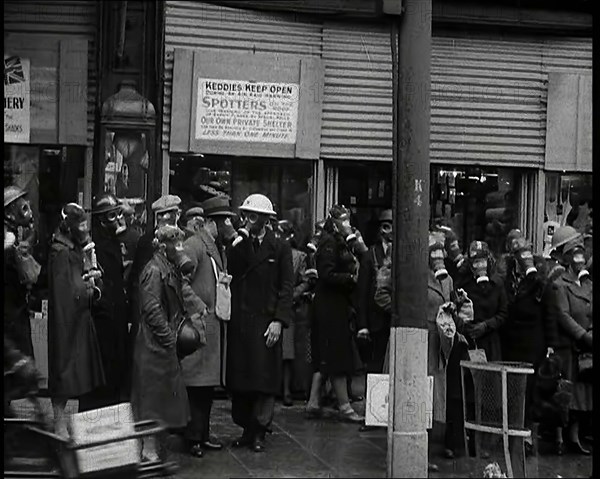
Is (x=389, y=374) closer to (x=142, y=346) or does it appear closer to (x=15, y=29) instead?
(x=142, y=346)

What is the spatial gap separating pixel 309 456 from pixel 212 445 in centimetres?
68

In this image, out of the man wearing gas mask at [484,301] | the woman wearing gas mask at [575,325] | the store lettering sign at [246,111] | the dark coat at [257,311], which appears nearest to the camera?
the store lettering sign at [246,111]

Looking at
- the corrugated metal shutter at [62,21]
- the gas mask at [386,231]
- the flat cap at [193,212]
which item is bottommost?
the gas mask at [386,231]

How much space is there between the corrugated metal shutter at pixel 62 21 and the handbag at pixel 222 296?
4.30 feet

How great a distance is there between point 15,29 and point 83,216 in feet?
4.10

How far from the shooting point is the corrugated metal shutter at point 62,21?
21.1ft

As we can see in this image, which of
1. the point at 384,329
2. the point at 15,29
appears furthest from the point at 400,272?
the point at 15,29

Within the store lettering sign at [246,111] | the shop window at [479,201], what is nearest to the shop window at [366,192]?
the shop window at [479,201]

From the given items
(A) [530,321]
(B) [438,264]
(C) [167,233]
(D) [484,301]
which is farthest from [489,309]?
(C) [167,233]

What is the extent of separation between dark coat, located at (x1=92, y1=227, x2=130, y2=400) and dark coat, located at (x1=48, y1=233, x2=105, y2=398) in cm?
11

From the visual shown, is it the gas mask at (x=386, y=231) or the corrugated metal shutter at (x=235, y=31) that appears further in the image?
the gas mask at (x=386, y=231)

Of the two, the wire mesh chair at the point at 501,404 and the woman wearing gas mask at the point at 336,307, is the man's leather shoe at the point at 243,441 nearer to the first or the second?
the woman wearing gas mask at the point at 336,307

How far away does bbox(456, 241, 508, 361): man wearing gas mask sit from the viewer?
287 inches

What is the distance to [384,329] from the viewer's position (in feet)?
23.5
